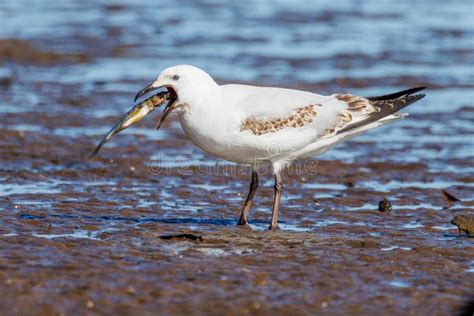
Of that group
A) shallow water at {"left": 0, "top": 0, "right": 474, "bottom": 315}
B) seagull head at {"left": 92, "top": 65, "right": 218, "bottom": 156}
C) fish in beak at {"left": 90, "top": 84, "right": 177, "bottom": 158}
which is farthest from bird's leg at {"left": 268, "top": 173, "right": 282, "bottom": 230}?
fish in beak at {"left": 90, "top": 84, "right": 177, "bottom": 158}

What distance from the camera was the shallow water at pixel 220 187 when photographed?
7.05m

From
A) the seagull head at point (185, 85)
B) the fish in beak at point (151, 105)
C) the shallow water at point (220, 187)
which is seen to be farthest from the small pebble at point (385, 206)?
the fish in beak at point (151, 105)

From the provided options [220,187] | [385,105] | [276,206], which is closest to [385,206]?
[385,105]

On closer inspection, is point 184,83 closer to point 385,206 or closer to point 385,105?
point 385,105

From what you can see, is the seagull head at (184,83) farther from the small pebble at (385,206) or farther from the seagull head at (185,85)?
the small pebble at (385,206)

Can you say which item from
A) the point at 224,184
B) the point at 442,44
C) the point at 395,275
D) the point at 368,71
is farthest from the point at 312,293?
the point at 442,44

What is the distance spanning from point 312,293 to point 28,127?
7.19m

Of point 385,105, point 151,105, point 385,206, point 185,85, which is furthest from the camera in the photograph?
point 385,206

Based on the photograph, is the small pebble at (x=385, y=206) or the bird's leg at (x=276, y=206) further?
the small pebble at (x=385, y=206)

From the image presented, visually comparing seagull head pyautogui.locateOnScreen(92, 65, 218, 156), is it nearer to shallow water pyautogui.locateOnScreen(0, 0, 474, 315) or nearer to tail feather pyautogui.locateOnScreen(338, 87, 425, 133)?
shallow water pyautogui.locateOnScreen(0, 0, 474, 315)

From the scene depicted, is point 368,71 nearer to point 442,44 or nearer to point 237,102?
point 442,44

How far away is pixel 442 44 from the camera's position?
2070 cm

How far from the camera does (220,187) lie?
35.8 ft

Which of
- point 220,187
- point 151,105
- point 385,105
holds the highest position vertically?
point 385,105
